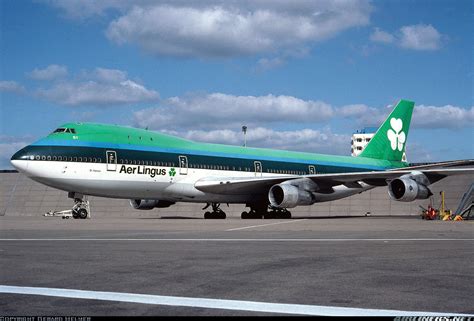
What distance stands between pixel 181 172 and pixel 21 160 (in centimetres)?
784

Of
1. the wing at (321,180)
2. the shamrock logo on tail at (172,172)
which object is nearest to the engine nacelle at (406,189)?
the wing at (321,180)

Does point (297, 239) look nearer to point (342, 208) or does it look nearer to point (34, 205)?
point (342, 208)

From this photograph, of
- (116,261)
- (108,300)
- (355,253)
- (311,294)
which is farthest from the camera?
(355,253)

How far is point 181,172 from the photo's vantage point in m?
31.2

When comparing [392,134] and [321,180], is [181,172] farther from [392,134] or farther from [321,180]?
[392,134]

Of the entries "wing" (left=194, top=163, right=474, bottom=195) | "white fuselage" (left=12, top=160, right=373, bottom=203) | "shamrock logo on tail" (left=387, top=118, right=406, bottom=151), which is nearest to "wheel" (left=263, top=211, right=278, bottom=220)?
"wing" (left=194, top=163, right=474, bottom=195)

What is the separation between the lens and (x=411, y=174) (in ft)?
100

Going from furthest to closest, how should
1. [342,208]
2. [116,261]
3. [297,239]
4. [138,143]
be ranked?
[342,208]
[138,143]
[297,239]
[116,261]

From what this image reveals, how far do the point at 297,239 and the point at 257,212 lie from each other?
844 inches

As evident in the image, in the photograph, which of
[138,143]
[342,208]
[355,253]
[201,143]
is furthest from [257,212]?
[355,253]

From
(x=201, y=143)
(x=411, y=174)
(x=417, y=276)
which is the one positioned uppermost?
(x=201, y=143)

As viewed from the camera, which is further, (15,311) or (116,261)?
(116,261)

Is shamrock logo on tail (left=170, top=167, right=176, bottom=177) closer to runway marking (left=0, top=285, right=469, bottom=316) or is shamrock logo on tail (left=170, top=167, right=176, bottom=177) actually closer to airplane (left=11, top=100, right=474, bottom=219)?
airplane (left=11, top=100, right=474, bottom=219)

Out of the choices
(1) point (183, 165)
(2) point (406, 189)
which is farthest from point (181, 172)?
(2) point (406, 189)
